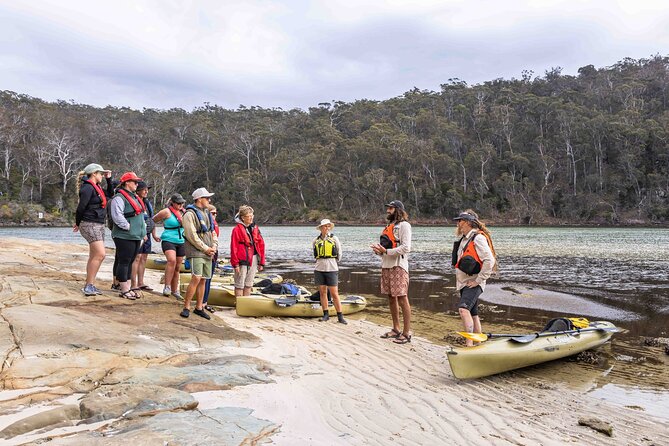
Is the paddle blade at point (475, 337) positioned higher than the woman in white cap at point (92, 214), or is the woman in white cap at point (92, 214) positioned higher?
the woman in white cap at point (92, 214)

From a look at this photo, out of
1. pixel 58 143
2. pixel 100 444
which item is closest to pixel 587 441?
pixel 100 444

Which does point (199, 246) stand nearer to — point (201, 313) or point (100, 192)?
point (201, 313)

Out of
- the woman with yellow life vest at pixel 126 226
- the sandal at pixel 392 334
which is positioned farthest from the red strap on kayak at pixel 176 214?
the sandal at pixel 392 334

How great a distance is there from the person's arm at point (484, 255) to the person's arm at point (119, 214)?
475cm

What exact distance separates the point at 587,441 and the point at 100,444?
3.58 meters

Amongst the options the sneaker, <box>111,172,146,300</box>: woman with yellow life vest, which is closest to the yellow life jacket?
the sneaker

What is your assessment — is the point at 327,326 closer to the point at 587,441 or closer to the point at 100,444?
the point at 587,441

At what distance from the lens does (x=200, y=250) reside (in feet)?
23.3

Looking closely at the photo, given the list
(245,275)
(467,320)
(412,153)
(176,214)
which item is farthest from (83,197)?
(412,153)

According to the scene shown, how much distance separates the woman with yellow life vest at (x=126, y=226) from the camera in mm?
6914

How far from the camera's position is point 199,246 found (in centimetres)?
699

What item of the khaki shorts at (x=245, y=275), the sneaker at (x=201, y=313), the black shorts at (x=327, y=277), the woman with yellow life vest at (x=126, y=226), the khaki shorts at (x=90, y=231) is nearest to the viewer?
the khaki shorts at (x=90, y=231)

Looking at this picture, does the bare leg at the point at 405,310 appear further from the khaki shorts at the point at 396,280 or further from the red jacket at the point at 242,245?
the red jacket at the point at 242,245

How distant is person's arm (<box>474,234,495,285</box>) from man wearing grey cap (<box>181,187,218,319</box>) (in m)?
3.72
